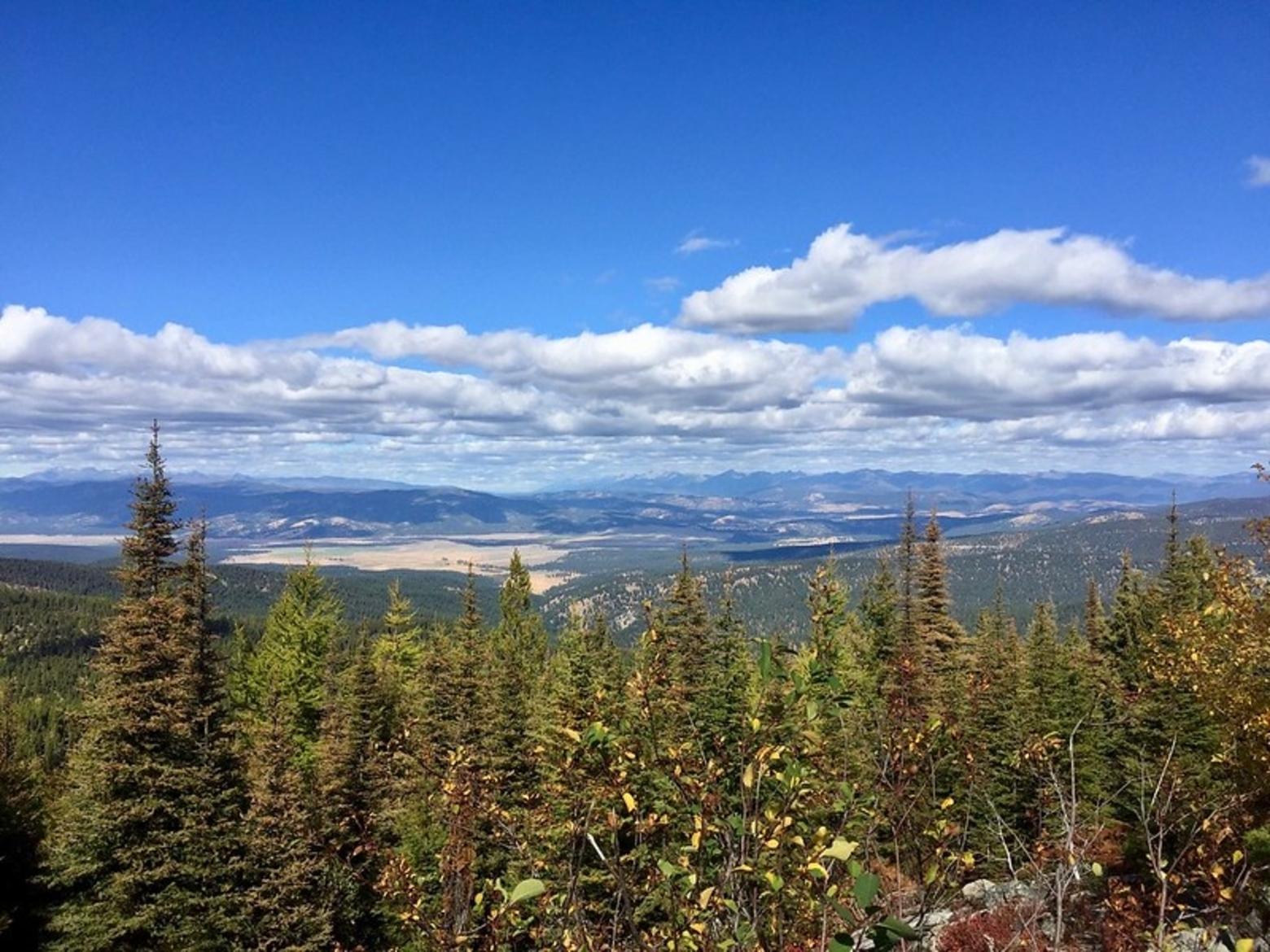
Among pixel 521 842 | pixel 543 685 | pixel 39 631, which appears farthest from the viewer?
pixel 39 631

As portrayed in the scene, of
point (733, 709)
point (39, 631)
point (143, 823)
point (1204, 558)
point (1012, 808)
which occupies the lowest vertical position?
point (39, 631)

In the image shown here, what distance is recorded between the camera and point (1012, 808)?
1149 inches

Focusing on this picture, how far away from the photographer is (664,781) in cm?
506

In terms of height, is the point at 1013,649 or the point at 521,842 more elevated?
the point at 521,842

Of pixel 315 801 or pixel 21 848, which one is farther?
pixel 315 801

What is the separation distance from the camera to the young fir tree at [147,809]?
17.5 m

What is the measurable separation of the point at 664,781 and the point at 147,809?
17.9 meters

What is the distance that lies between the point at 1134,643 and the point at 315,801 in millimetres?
37880

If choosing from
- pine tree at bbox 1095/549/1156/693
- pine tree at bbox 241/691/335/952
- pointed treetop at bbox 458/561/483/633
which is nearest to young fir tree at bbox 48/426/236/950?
pine tree at bbox 241/691/335/952

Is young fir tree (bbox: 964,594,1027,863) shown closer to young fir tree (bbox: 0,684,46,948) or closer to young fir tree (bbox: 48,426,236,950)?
young fir tree (bbox: 48,426,236,950)

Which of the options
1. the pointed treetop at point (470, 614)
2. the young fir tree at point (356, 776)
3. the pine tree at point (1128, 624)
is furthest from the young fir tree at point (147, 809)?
the pine tree at point (1128, 624)

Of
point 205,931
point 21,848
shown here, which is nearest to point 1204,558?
point 205,931

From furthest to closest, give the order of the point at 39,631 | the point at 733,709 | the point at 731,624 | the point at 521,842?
the point at 39,631, the point at 731,624, the point at 733,709, the point at 521,842

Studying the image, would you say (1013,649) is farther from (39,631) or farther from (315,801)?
(39,631)
